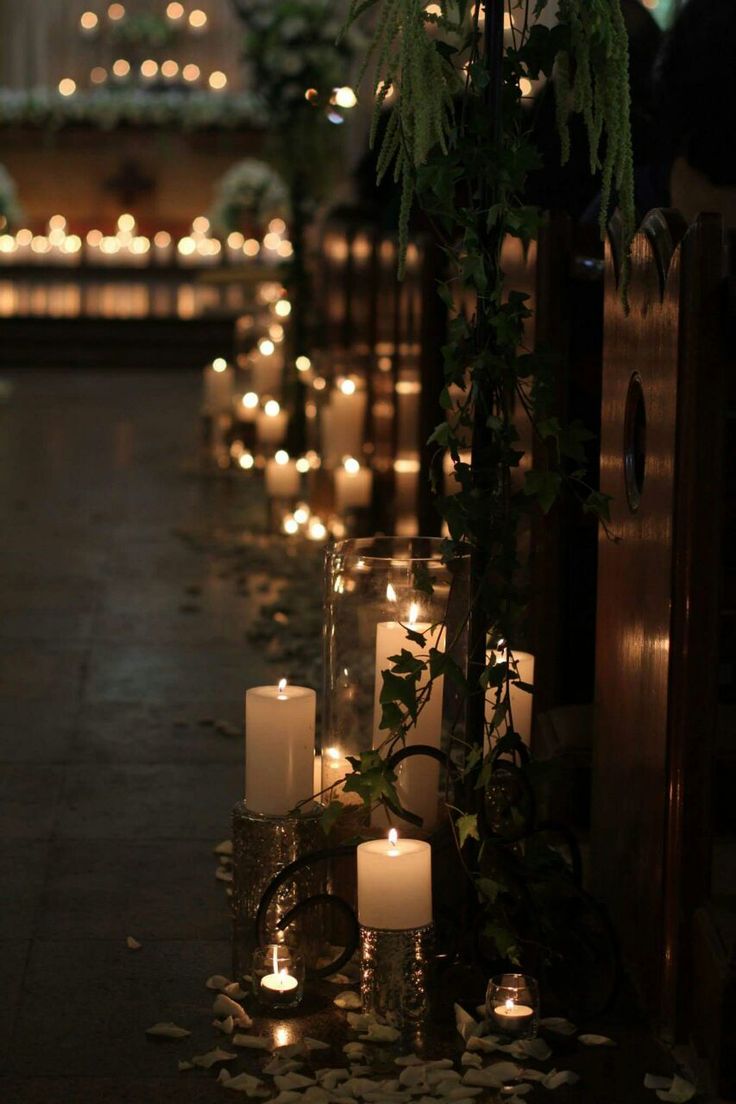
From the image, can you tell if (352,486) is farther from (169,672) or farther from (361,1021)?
(361,1021)

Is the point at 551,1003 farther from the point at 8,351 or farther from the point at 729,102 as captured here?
the point at 8,351

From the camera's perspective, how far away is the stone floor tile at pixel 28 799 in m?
2.86

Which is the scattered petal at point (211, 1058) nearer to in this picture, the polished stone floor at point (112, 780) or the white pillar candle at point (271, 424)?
the polished stone floor at point (112, 780)

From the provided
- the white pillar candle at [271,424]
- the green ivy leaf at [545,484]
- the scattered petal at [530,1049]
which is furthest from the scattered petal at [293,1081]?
the white pillar candle at [271,424]

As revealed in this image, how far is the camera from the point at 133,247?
51.6 ft

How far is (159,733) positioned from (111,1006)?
53.7 inches

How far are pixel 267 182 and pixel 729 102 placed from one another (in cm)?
1205

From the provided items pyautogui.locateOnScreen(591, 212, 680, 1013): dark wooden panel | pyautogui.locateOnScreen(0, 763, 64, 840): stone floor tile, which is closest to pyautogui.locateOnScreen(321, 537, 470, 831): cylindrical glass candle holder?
pyautogui.locateOnScreen(591, 212, 680, 1013): dark wooden panel

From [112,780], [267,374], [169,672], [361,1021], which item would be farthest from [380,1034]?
[267,374]

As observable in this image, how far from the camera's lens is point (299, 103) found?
7.14 m

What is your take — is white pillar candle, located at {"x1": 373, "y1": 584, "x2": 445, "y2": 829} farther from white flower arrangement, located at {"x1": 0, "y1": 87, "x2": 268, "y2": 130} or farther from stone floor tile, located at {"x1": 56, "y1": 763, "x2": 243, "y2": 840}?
white flower arrangement, located at {"x1": 0, "y1": 87, "x2": 268, "y2": 130}

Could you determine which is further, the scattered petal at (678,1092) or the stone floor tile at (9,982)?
the stone floor tile at (9,982)

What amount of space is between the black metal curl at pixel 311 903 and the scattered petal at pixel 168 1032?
18 centimetres

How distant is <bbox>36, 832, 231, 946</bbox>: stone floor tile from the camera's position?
7.97 ft
